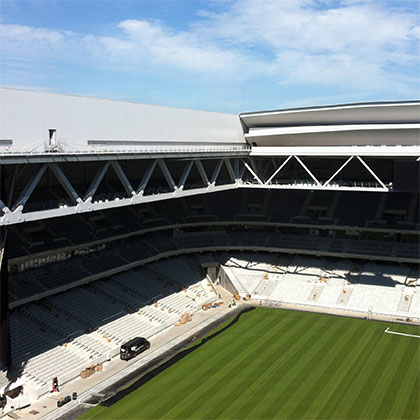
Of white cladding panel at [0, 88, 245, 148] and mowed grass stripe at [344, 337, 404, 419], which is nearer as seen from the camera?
white cladding panel at [0, 88, 245, 148]

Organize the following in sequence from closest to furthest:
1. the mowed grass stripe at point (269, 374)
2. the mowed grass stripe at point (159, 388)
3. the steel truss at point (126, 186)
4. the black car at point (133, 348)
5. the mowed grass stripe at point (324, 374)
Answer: the steel truss at point (126, 186) < the mowed grass stripe at point (159, 388) < the mowed grass stripe at point (324, 374) < the mowed grass stripe at point (269, 374) < the black car at point (133, 348)

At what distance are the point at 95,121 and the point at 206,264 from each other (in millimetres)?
24334

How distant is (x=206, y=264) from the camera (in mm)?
52594

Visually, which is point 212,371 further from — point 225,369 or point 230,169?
point 230,169

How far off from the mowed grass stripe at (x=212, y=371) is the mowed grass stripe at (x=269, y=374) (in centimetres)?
170

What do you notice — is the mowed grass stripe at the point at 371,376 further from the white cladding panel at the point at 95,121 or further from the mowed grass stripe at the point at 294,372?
the white cladding panel at the point at 95,121

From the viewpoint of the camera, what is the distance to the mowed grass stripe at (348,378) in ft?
90.4

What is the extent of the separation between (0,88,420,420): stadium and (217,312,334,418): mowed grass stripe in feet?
0.51

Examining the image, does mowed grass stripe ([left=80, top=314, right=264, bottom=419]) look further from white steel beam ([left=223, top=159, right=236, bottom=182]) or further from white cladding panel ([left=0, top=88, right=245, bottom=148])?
white cladding panel ([left=0, top=88, right=245, bottom=148])

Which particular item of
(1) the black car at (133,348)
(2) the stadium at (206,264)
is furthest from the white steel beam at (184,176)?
(1) the black car at (133,348)

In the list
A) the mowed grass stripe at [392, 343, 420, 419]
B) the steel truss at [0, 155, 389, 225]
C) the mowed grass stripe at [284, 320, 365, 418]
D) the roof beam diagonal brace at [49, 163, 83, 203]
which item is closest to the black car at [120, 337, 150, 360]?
the steel truss at [0, 155, 389, 225]

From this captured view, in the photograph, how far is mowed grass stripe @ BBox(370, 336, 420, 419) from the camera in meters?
27.4

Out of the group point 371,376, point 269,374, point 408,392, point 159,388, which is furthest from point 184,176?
point 408,392

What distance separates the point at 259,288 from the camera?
49500mm
